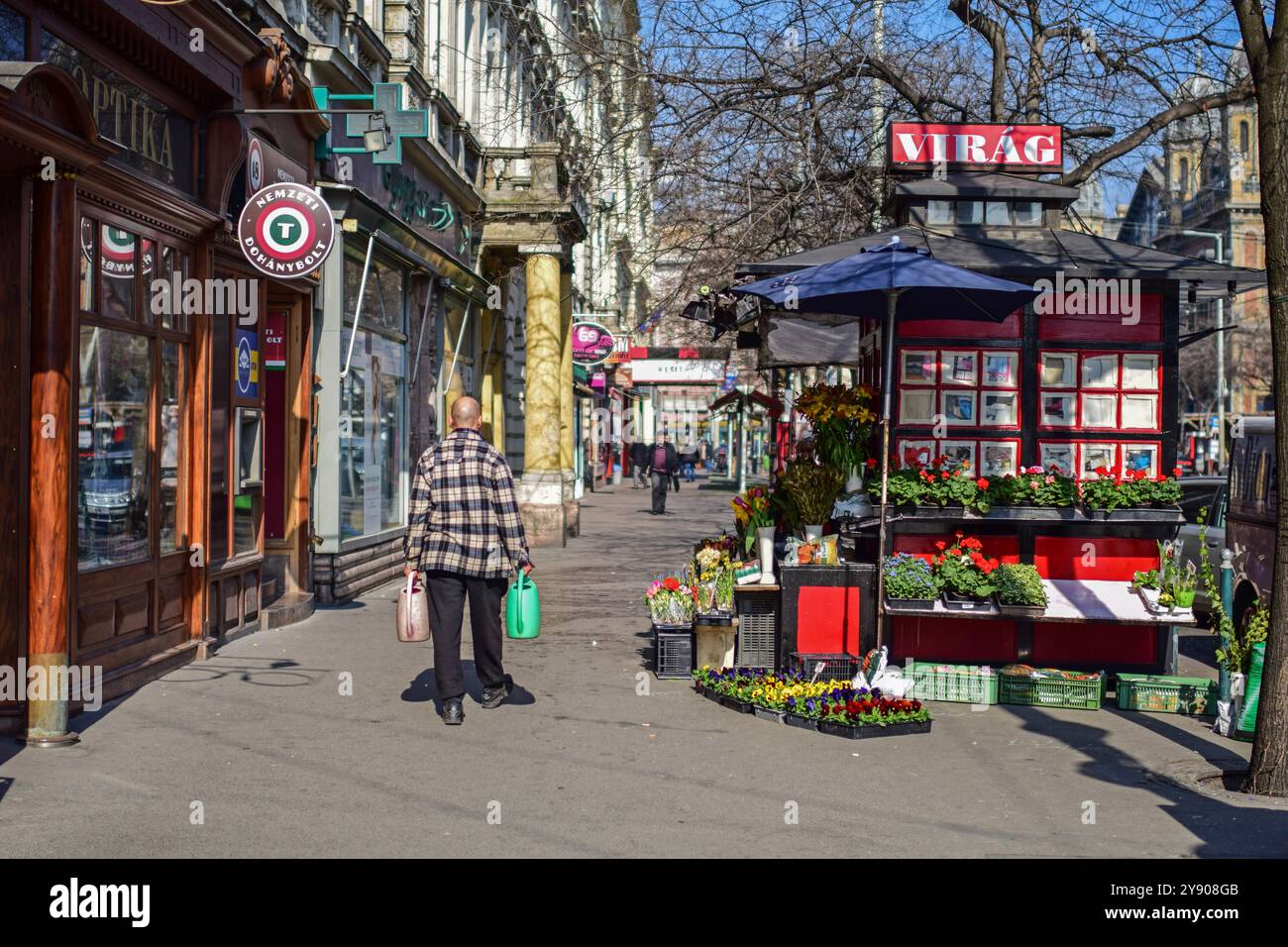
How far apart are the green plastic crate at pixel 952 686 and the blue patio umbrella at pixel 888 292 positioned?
53cm

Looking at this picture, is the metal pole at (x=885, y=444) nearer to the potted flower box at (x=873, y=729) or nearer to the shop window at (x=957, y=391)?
the shop window at (x=957, y=391)

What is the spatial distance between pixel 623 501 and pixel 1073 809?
34.2 metres

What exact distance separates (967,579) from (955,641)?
2.15 feet

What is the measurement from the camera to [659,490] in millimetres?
33125

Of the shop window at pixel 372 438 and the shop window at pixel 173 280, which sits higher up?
the shop window at pixel 173 280

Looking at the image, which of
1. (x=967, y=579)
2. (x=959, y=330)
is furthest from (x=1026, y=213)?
(x=967, y=579)

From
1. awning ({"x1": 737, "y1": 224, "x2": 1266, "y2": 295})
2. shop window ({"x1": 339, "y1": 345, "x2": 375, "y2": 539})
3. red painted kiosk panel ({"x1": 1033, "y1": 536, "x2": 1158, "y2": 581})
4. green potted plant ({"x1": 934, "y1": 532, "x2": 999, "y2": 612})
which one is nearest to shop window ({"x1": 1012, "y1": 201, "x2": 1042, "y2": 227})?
awning ({"x1": 737, "y1": 224, "x2": 1266, "y2": 295})

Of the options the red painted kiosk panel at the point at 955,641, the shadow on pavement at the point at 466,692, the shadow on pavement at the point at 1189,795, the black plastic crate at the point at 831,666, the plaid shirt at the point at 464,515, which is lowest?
the shadow on pavement at the point at 1189,795

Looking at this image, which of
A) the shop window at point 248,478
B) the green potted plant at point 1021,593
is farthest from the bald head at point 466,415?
the green potted plant at point 1021,593

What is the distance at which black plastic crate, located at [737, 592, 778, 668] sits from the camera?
10.1 metres

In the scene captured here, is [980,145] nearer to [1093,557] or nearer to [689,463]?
[1093,557]

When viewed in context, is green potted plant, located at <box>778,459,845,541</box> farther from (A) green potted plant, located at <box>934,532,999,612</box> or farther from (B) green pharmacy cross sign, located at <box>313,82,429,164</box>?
(B) green pharmacy cross sign, located at <box>313,82,429,164</box>

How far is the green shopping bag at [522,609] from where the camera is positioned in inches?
360
